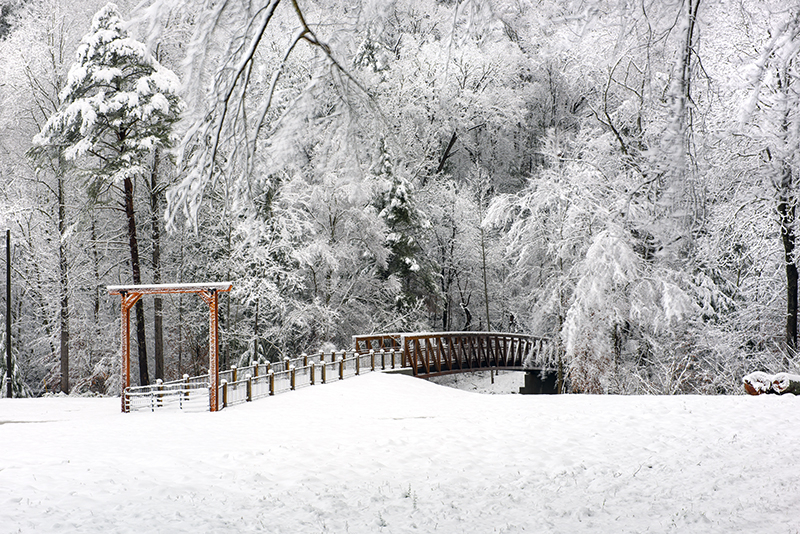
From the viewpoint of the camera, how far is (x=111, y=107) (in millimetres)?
18828

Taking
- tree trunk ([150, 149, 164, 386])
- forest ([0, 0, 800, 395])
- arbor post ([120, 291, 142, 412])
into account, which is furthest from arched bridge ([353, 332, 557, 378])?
arbor post ([120, 291, 142, 412])

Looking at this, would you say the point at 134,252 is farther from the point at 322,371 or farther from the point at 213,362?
the point at 213,362

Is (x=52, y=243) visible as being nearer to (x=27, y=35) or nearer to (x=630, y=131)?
(x=27, y=35)

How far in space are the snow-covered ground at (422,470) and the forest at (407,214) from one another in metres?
3.20

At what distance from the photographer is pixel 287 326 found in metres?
24.9

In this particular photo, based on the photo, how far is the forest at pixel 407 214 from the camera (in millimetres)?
15523

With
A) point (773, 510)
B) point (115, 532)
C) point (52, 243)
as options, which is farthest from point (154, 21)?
point (52, 243)

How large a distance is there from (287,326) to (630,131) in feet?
47.6

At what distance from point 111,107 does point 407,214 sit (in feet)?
42.5

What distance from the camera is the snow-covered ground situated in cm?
662

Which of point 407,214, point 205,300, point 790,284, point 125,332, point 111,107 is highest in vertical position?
point 111,107

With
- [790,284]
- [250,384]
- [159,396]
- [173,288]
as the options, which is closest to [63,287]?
[159,396]

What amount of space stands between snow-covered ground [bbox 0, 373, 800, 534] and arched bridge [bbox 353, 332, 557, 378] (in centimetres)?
840

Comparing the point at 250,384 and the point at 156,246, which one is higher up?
the point at 156,246
